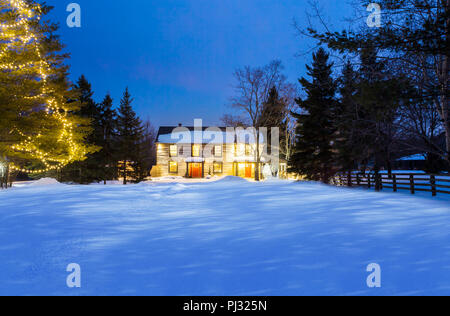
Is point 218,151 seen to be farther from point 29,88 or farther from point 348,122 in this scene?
point 348,122

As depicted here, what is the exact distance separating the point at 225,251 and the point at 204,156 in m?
34.9

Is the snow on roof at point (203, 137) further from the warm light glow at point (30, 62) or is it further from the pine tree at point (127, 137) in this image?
the warm light glow at point (30, 62)

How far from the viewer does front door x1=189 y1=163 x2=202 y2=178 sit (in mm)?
39250

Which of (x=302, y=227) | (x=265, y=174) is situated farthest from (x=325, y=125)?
(x=302, y=227)

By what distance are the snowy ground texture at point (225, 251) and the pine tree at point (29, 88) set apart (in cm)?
845

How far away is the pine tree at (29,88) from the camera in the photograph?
14102mm

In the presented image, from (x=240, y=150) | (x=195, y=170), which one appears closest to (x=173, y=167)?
(x=195, y=170)

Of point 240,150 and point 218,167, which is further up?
point 240,150

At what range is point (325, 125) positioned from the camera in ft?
75.4

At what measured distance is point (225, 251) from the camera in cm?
502

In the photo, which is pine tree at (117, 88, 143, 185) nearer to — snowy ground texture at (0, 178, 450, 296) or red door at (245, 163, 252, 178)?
red door at (245, 163, 252, 178)

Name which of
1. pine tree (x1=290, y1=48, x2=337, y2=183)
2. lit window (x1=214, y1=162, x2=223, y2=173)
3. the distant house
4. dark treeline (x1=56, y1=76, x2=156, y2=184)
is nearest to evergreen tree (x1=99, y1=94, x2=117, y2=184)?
dark treeline (x1=56, y1=76, x2=156, y2=184)
